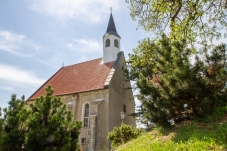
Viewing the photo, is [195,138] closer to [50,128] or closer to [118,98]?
[50,128]

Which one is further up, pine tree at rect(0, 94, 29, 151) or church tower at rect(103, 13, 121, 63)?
church tower at rect(103, 13, 121, 63)

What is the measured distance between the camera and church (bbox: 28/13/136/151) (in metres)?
15.9

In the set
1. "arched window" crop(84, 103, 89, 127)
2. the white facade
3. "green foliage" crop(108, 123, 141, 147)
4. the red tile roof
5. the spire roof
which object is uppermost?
the spire roof

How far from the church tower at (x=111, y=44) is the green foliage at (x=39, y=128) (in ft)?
46.8

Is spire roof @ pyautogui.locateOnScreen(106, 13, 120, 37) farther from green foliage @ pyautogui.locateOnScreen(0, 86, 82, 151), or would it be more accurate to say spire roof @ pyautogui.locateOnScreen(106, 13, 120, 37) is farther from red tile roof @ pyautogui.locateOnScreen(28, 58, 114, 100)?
green foliage @ pyautogui.locateOnScreen(0, 86, 82, 151)

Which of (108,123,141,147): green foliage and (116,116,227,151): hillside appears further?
(108,123,141,147): green foliage

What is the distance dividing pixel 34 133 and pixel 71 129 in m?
1.60

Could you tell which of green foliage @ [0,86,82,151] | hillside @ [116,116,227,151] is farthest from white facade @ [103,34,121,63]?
hillside @ [116,116,227,151]

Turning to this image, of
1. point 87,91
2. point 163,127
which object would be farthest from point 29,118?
point 87,91

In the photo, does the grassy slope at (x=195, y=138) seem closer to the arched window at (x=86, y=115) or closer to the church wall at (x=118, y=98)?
the church wall at (x=118, y=98)

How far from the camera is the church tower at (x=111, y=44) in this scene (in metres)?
21.6

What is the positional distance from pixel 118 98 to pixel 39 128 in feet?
41.0

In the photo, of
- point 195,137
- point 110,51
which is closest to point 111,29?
point 110,51

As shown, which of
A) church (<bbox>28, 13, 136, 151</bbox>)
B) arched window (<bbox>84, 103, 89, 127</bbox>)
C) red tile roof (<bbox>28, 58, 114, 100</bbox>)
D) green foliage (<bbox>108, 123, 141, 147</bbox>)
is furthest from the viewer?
red tile roof (<bbox>28, 58, 114, 100</bbox>)
